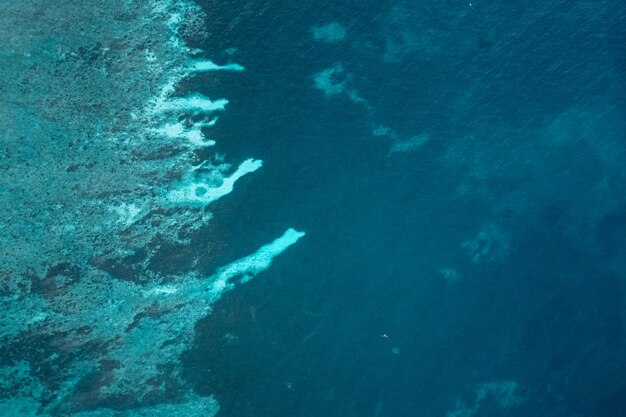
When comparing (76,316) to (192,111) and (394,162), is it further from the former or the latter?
(394,162)

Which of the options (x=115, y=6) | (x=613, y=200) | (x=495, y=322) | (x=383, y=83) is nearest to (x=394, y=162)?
(x=383, y=83)

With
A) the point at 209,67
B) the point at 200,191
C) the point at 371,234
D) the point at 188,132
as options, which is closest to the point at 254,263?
the point at 200,191

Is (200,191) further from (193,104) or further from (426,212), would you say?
(426,212)

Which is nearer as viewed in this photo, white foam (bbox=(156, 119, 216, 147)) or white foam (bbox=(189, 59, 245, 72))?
white foam (bbox=(156, 119, 216, 147))

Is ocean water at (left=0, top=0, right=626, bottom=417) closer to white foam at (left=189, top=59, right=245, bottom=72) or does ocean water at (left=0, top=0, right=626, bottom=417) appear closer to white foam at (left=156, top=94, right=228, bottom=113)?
white foam at (left=156, top=94, right=228, bottom=113)

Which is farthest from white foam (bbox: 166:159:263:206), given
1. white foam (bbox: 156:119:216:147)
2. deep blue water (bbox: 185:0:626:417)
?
white foam (bbox: 156:119:216:147)

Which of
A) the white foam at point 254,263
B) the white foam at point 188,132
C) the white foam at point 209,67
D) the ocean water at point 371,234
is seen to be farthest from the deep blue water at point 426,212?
the white foam at point 188,132
